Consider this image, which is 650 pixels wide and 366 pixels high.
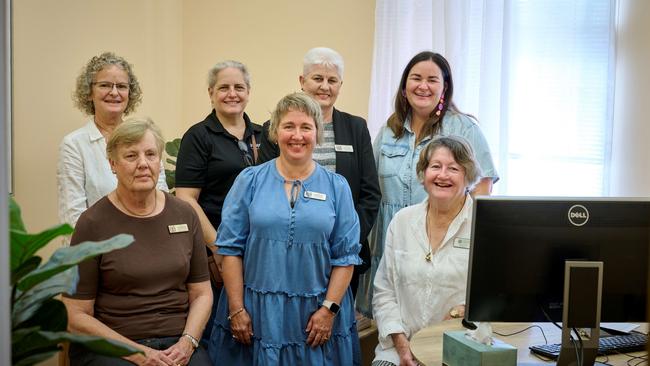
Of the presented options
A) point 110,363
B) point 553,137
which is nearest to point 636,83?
point 553,137

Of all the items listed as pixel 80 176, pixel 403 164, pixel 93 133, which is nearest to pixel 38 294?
pixel 80 176

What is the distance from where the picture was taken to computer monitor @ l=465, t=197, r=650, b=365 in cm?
180

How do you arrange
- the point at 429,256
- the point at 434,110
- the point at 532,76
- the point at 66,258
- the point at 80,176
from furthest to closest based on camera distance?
1. the point at 532,76
2. the point at 434,110
3. the point at 80,176
4. the point at 429,256
5. the point at 66,258

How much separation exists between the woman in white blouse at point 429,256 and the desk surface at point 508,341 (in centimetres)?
14

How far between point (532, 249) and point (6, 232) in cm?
135

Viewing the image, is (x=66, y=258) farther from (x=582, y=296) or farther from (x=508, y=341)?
(x=508, y=341)

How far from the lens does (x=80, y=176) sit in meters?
2.89

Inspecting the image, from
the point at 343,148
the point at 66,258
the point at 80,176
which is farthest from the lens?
the point at 343,148

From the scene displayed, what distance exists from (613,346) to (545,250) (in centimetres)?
52

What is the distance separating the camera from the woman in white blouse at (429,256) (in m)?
2.47

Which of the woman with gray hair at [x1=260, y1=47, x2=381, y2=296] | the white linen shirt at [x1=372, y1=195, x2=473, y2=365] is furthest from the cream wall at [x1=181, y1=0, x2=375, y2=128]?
the white linen shirt at [x1=372, y1=195, x2=473, y2=365]

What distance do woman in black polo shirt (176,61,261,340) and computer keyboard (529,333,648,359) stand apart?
147 cm

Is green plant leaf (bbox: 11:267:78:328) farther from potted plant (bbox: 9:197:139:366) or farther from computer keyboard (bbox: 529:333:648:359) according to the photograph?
computer keyboard (bbox: 529:333:648:359)

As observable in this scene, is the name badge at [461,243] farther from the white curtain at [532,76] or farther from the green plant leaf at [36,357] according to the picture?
the green plant leaf at [36,357]
